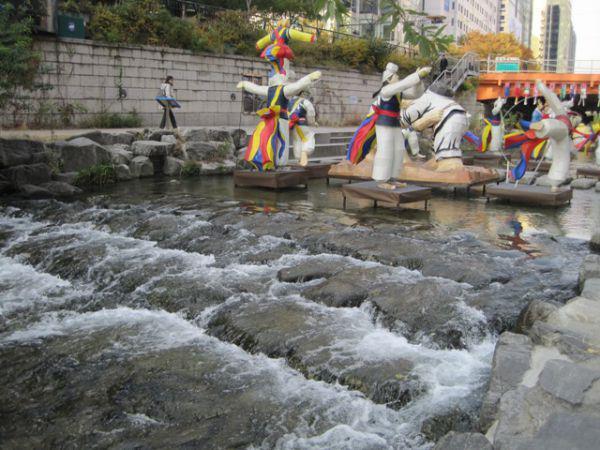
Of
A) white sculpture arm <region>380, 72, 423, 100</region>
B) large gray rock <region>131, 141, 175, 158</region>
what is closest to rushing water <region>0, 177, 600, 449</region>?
white sculpture arm <region>380, 72, 423, 100</region>

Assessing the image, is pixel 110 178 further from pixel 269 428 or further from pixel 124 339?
pixel 269 428

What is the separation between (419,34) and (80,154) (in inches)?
378

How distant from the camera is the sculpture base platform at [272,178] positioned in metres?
11.0

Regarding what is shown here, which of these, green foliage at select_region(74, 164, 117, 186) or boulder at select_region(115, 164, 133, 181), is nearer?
green foliage at select_region(74, 164, 117, 186)

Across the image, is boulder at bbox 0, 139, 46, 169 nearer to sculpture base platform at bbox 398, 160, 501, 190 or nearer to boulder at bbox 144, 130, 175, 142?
boulder at bbox 144, 130, 175, 142

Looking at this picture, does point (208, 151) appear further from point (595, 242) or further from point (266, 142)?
point (595, 242)

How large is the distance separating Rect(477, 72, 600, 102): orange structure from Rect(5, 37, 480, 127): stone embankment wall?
41.6 ft

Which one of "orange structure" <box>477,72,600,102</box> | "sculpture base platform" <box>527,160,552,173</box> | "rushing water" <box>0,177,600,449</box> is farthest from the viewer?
"orange structure" <box>477,72,600,102</box>

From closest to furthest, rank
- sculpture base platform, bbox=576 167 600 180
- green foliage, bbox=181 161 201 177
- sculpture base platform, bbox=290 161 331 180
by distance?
1. sculpture base platform, bbox=290 161 331 180
2. green foliage, bbox=181 161 201 177
3. sculpture base platform, bbox=576 167 600 180

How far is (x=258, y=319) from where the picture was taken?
5277mm

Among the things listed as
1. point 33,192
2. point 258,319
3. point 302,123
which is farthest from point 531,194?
point 33,192

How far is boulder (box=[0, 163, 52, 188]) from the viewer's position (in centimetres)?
1063

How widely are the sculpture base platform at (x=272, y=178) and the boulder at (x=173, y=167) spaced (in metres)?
2.15

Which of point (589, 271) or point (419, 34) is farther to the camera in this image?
point (589, 271)
